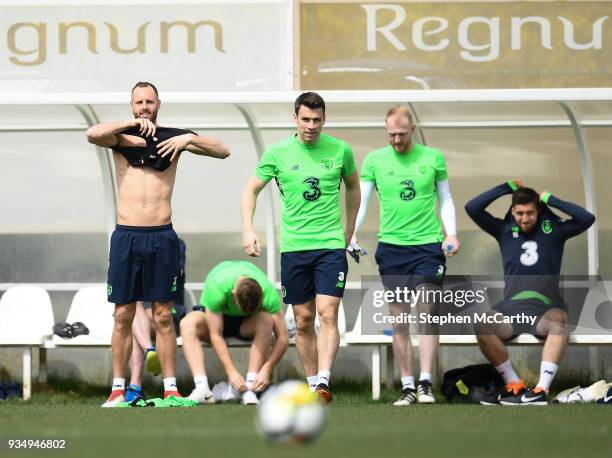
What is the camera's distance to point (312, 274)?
8797 millimetres

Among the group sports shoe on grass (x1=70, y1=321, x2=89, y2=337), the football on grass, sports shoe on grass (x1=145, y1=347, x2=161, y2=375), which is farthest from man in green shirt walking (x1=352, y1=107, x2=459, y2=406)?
the football on grass

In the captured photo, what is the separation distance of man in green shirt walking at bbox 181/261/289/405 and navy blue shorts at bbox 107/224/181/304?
1.10 m

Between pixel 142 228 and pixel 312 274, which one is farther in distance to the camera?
pixel 312 274

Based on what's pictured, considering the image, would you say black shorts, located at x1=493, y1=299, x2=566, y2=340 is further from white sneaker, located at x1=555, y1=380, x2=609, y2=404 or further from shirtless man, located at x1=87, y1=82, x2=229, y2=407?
shirtless man, located at x1=87, y1=82, x2=229, y2=407

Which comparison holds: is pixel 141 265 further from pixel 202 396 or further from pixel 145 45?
pixel 145 45

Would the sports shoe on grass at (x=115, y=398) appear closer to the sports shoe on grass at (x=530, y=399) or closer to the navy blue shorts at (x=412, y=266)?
the navy blue shorts at (x=412, y=266)

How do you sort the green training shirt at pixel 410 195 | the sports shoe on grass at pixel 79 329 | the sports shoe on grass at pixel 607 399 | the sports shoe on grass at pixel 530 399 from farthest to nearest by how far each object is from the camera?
the sports shoe on grass at pixel 79 329
the green training shirt at pixel 410 195
the sports shoe on grass at pixel 530 399
the sports shoe on grass at pixel 607 399

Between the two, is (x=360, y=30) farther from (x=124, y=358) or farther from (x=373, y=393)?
(x=124, y=358)

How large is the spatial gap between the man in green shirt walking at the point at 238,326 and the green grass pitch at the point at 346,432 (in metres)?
0.95

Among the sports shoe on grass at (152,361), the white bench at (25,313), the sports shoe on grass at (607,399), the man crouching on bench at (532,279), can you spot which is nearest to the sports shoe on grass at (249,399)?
the sports shoe on grass at (152,361)

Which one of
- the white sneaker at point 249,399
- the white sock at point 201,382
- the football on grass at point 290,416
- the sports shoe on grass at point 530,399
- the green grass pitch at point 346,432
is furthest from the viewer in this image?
the white sock at point 201,382

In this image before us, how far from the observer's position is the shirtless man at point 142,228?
8.52 meters

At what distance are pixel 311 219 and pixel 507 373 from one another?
6.27 feet

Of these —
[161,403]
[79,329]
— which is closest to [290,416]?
[161,403]
